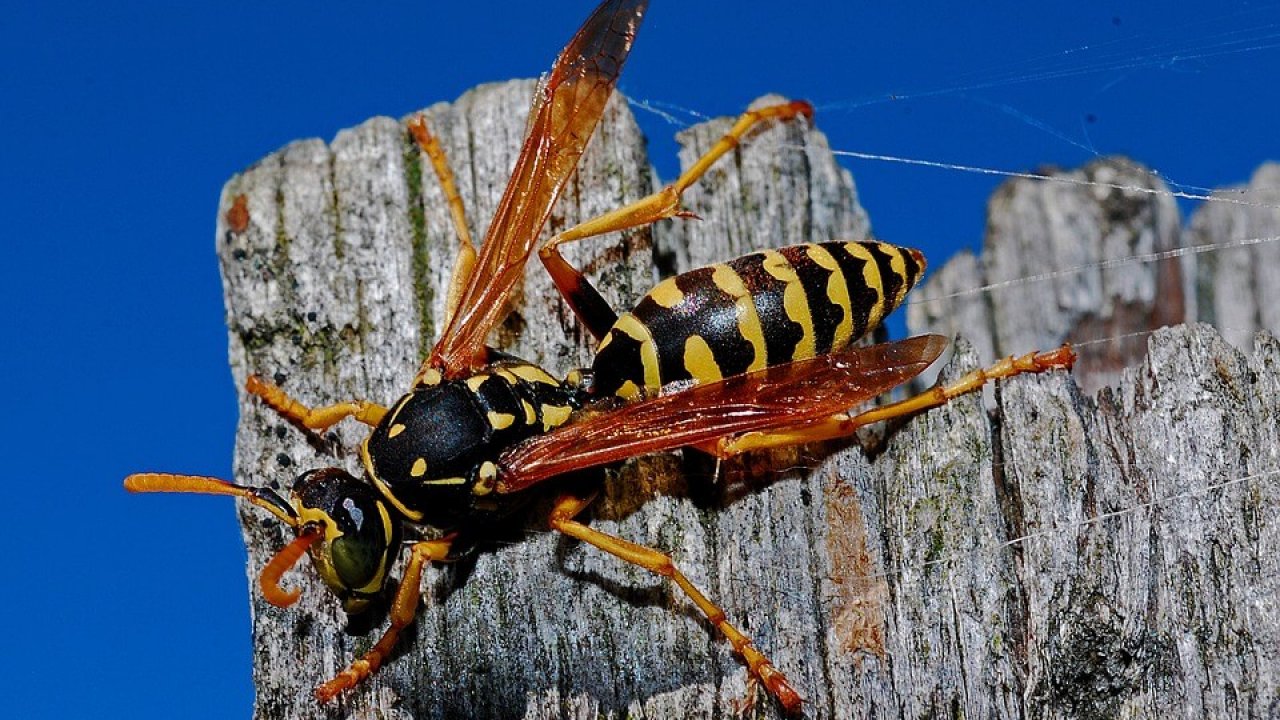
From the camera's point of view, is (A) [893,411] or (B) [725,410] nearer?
(A) [893,411]

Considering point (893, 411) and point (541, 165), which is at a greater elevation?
point (541, 165)

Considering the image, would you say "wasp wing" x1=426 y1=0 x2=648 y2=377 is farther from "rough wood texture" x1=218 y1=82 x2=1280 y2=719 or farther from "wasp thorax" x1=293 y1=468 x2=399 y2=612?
"wasp thorax" x1=293 y1=468 x2=399 y2=612

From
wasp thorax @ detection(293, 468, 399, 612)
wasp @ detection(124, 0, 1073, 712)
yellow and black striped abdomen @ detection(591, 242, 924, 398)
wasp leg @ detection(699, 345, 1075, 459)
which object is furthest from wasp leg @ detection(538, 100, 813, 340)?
wasp thorax @ detection(293, 468, 399, 612)

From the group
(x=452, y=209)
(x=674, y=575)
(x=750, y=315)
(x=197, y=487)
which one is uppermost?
(x=452, y=209)

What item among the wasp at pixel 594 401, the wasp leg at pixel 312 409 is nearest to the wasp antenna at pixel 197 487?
the wasp at pixel 594 401

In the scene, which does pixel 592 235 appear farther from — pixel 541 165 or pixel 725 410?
pixel 725 410

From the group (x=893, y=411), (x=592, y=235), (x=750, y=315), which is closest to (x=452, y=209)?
(x=592, y=235)

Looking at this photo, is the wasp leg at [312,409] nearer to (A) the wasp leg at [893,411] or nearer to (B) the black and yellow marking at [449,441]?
(B) the black and yellow marking at [449,441]
